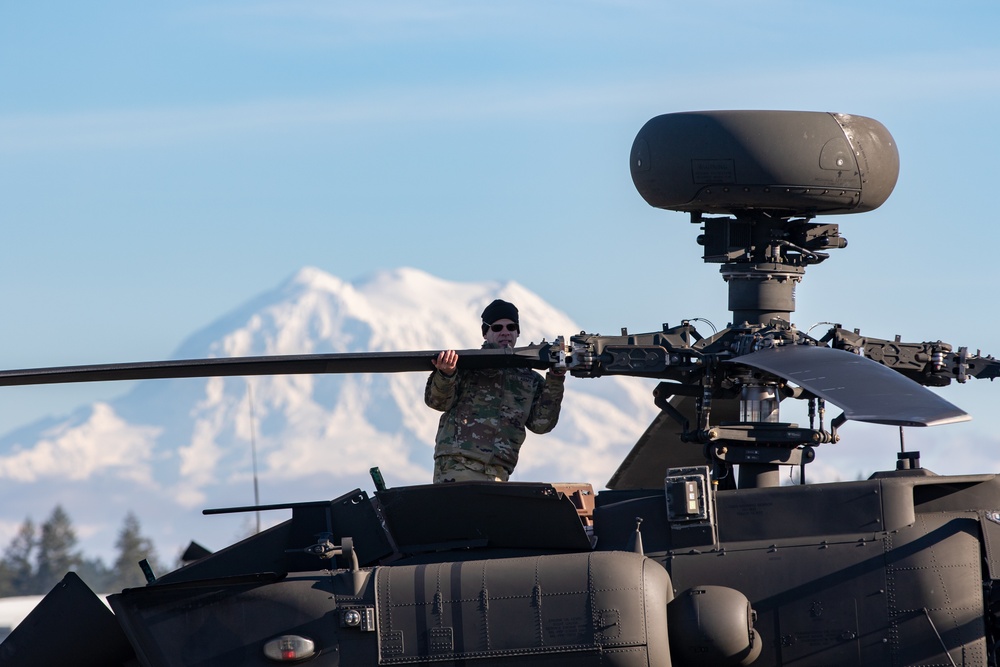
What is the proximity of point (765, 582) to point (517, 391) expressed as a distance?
2502 millimetres

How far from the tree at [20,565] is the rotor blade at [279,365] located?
39.0 metres

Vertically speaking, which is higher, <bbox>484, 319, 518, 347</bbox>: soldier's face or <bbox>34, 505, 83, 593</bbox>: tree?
<bbox>484, 319, 518, 347</bbox>: soldier's face

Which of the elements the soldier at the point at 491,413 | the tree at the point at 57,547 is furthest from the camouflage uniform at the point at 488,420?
the tree at the point at 57,547

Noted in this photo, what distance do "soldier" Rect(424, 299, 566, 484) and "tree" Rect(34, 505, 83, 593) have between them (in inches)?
1677

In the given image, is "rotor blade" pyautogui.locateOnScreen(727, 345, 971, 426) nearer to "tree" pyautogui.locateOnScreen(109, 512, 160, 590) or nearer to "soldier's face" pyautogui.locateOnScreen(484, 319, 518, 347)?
"soldier's face" pyautogui.locateOnScreen(484, 319, 518, 347)

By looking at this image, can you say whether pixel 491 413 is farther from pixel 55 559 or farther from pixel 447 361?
pixel 55 559

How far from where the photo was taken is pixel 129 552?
58.4m

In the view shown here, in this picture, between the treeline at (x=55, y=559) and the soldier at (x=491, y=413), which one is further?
the treeline at (x=55, y=559)

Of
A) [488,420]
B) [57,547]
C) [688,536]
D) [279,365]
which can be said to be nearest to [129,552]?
[57,547]

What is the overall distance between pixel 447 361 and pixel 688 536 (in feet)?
6.44

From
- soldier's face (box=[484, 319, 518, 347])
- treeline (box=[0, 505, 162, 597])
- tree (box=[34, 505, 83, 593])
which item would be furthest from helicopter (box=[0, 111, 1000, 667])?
tree (box=[34, 505, 83, 593])

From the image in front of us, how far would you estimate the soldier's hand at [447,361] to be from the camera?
413 inches

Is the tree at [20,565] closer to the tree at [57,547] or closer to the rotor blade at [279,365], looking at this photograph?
the tree at [57,547]

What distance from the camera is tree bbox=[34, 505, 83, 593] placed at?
52.6 meters
